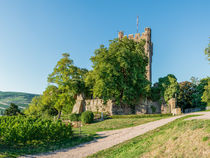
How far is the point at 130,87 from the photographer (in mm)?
31219

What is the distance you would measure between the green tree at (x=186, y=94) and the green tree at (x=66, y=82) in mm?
25785

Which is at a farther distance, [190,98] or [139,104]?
[190,98]

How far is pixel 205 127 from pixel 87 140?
977 cm

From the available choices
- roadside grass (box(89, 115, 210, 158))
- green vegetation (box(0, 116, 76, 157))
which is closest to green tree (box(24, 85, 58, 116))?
green vegetation (box(0, 116, 76, 157))

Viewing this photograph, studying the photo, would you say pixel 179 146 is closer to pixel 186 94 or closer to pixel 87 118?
pixel 87 118

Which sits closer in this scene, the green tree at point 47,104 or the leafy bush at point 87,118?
the leafy bush at point 87,118

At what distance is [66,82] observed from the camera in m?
33.0

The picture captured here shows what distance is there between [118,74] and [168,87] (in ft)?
39.5

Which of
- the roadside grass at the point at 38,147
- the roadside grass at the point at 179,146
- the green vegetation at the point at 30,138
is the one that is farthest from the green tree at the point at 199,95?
the green vegetation at the point at 30,138

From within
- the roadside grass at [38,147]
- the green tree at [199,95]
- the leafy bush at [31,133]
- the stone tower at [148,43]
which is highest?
the stone tower at [148,43]

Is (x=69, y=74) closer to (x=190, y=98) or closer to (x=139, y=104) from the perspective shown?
(x=139, y=104)

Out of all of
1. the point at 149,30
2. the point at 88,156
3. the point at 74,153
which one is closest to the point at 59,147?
the point at 74,153

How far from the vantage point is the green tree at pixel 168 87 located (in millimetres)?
34656

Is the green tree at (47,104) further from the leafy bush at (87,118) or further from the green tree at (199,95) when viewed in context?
the green tree at (199,95)
